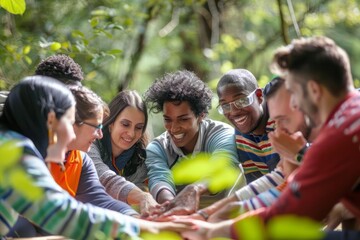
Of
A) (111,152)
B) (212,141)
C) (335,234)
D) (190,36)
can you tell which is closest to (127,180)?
(111,152)

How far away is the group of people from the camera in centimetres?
212

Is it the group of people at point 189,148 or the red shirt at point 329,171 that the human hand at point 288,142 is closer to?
the group of people at point 189,148

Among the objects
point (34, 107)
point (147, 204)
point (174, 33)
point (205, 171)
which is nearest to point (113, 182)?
point (147, 204)

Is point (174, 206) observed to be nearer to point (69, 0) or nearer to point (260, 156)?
point (260, 156)

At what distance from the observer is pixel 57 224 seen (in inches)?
89.7

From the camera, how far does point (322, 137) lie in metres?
2.11

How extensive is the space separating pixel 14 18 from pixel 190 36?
8.99 feet

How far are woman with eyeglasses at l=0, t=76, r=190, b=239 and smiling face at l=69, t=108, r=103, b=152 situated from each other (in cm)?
65

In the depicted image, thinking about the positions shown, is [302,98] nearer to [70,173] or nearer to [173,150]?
[70,173]

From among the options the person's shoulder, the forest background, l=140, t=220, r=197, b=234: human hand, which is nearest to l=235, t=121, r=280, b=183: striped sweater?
l=140, t=220, r=197, b=234: human hand

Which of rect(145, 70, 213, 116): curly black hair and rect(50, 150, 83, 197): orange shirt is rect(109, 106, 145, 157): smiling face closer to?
rect(145, 70, 213, 116): curly black hair

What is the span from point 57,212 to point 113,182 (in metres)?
1.39

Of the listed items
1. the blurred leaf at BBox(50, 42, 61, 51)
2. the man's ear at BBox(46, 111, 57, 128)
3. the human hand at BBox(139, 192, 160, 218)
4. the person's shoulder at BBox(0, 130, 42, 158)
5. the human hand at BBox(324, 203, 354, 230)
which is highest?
the man's ear at BBox(46, 111, 57, 128)

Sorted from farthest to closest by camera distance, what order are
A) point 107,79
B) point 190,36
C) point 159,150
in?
point 190,36 < point 107,79 < point 159,150
